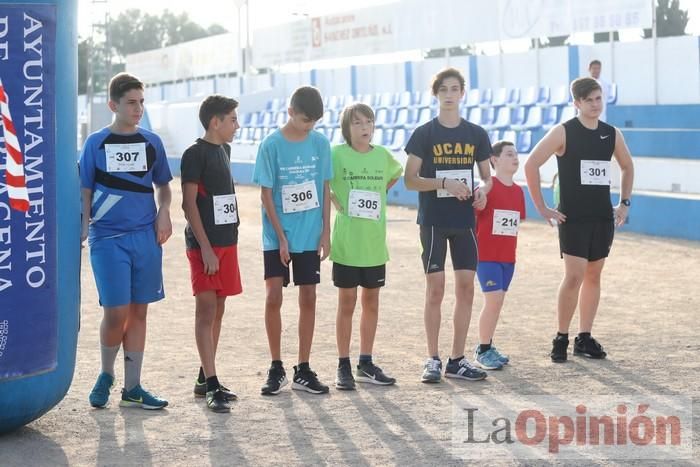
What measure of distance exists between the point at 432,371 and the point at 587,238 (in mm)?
1360

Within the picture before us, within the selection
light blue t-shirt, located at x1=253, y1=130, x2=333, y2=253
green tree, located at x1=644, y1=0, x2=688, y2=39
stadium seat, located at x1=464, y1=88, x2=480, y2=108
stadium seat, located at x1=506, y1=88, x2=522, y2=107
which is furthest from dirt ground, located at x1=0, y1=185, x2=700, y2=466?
green tree, located at x1=644, y1=0, x2=688, y2=39

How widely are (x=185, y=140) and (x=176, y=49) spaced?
17.7 m

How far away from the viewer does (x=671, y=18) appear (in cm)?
3200

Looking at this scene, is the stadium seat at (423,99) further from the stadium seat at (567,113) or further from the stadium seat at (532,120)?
the stadium seat at (567,113)

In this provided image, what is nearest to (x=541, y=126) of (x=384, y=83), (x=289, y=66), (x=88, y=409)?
(x=384, y=83)

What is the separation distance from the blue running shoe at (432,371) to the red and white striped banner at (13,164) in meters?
2.48

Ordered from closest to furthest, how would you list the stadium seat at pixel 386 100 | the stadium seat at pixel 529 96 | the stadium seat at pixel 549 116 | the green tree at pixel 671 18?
the stadium seat at pixel 549 116 < the stadium seat at pixel 529 96 < the stadium seat at pixel 386 100 < the green tree at pixel 671 18

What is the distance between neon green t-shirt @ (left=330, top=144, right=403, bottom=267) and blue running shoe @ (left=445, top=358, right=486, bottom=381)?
28.7 inches

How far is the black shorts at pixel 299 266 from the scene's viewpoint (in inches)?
237

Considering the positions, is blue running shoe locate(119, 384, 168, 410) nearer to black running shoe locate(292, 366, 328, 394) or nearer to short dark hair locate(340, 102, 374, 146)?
black running shoe locate(292, 366, 328, 394)

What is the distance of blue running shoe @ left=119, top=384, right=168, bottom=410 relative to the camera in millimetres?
5656

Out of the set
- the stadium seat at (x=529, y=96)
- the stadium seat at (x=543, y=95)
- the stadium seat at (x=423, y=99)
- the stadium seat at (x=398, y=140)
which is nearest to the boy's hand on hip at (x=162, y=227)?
the stadium seat at (x=543, y=95)

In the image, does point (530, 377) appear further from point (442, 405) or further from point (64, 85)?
point (64, 85)

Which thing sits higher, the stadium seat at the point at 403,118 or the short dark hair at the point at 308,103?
the stadium seat at the point at 403,118
